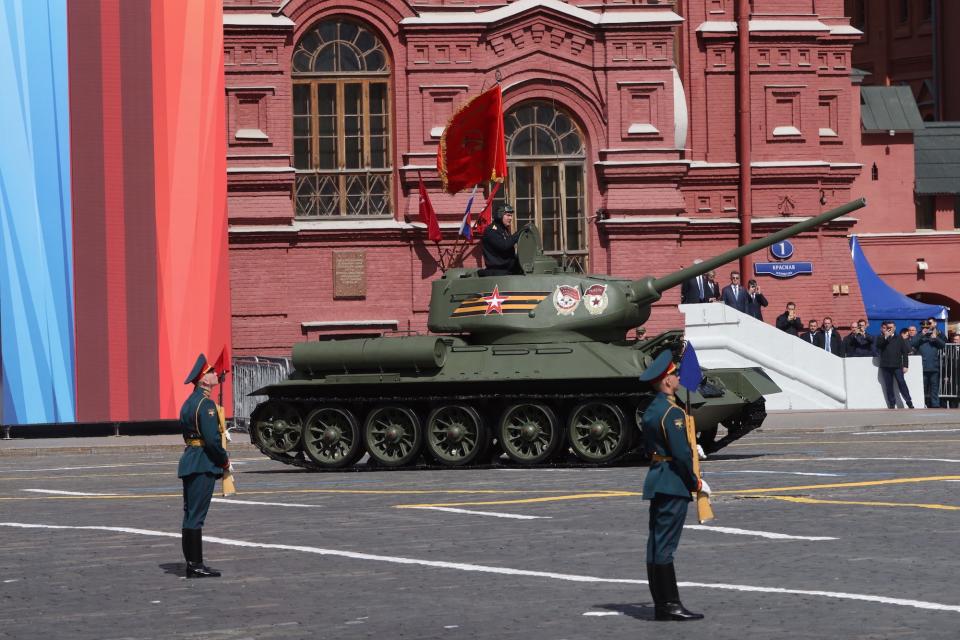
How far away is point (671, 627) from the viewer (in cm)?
1062

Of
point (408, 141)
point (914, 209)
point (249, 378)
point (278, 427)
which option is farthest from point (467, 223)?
point (914, 209)

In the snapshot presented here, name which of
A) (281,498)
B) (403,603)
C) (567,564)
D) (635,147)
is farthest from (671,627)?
(635,147)

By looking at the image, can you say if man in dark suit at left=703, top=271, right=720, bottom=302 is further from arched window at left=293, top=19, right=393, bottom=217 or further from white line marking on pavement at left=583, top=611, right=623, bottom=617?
white line marking on pavement at left=583, top=611, right=623, bottom=617

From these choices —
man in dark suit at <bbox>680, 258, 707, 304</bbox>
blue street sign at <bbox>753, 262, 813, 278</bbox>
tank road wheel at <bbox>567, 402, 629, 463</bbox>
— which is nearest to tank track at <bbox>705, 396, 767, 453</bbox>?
tank road wheel at <bbox>567, 402, 629, 463</bbox>

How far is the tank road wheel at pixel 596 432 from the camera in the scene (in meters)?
22.7

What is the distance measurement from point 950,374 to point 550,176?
28.1 feet

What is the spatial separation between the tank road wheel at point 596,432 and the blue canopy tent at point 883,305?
2002 cm

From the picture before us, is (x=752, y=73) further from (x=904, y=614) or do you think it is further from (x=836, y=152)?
(x=904, y=614)

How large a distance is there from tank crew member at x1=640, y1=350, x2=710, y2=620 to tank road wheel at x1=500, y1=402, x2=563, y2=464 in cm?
1172

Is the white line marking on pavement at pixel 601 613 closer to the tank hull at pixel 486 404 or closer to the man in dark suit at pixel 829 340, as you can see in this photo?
the tank hull at pixel 486 404

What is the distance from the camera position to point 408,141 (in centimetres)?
3606

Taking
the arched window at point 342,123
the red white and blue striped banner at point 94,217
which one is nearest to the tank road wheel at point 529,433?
the red white and blue striped banner at point 94,217

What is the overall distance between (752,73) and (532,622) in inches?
1136

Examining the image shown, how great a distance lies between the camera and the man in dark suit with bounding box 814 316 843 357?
34531 millimetres
